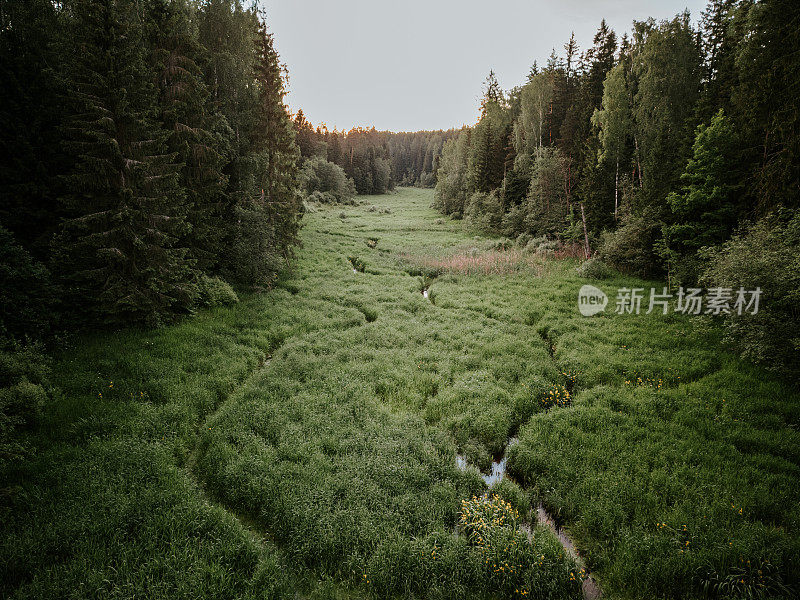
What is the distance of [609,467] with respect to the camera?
820 centimetres

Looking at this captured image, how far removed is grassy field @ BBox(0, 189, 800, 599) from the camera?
589 cm

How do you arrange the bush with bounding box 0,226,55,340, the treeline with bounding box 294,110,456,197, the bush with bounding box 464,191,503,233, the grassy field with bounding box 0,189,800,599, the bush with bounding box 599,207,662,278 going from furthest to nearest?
the treeline with bounding box 294,110,456,197 → the bush with bounding box 464,191,503,233 → the bush with bounding box 599,207,662,278 → the bush with bounding box 0,226,55,340 → the grassy field with bounding box 0,189,800,599

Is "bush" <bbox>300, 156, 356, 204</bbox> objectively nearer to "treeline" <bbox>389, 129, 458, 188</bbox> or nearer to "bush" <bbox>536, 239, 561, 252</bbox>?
"bush" <bbox>536, 239, 561, 252</bbox>

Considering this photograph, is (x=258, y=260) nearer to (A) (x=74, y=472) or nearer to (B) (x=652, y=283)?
(A) (x=74, y=472)

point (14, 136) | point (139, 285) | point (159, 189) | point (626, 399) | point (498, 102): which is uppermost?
point (498, 102)

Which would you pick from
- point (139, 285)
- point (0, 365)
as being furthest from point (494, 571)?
point (139, 285)

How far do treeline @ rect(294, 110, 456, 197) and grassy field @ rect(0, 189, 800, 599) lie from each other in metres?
51.5

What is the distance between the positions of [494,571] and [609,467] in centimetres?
414

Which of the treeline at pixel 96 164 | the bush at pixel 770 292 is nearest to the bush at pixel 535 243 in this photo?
the bush at pixel 770 292

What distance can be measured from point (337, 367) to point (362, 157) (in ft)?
297

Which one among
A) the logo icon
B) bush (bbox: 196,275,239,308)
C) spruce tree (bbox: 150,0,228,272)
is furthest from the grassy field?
spruce tree (bbox: 150,0,228,272)

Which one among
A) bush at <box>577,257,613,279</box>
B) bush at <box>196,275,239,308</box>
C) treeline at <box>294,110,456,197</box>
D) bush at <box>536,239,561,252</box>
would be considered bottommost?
bush at <box>196,275,239,308</box>

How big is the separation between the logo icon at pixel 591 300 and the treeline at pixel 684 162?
3730mm

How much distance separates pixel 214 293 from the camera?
655 inches
